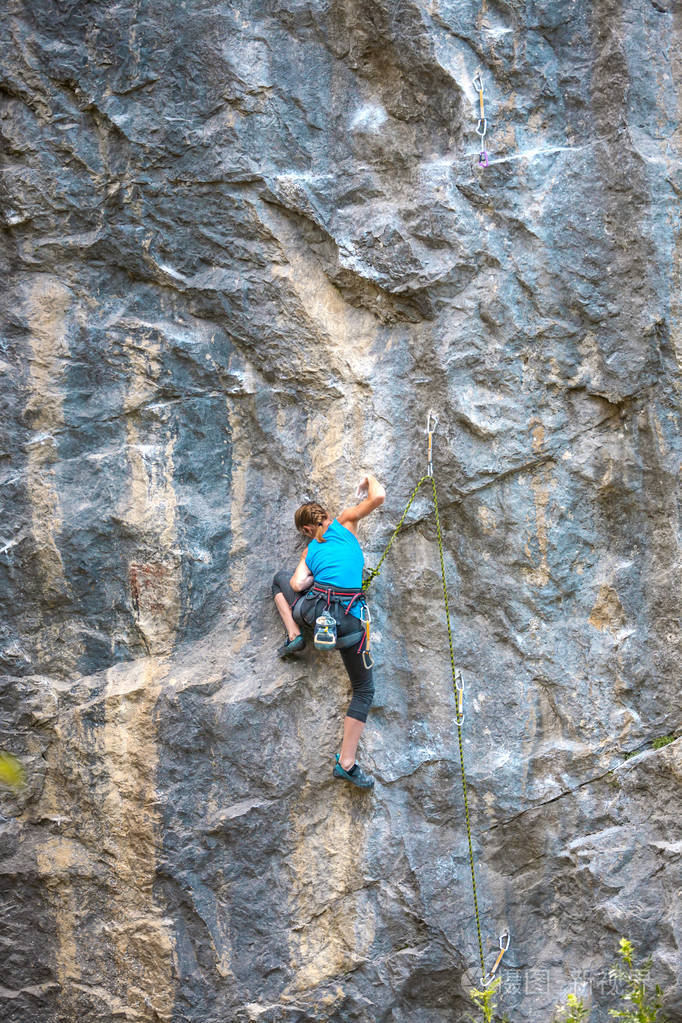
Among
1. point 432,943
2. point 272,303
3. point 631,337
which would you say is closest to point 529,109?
point 631,337

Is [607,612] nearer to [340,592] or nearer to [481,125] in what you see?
[340,592]

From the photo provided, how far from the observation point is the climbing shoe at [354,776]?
181 inches

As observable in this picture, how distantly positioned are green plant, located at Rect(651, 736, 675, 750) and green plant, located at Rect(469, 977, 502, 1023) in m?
1.39

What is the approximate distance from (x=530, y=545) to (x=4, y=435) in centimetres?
264

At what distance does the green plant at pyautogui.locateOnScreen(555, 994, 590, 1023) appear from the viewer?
13.5ft

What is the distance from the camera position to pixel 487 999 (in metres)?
4.38

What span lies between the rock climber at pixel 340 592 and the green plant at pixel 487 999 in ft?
3.47

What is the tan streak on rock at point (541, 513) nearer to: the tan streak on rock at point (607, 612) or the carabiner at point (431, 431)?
the tan streak on rock at point (607, 612)

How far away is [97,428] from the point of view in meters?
4.63

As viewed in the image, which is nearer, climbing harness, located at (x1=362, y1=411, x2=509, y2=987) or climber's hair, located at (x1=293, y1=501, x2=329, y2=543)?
climber's hair, located at (x1=293, y1=501, x2=329, y2=543)

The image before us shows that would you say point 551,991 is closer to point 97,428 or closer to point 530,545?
point 530,545

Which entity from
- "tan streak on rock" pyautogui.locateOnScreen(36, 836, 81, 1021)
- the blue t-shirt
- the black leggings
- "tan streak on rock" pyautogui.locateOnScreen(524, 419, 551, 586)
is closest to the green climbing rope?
the blue t-shirt

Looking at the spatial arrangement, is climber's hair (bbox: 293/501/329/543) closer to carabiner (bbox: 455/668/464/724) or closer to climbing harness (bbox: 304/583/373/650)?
climbing harness (bbox: 304/583/373/650)

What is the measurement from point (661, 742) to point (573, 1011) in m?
1.36
